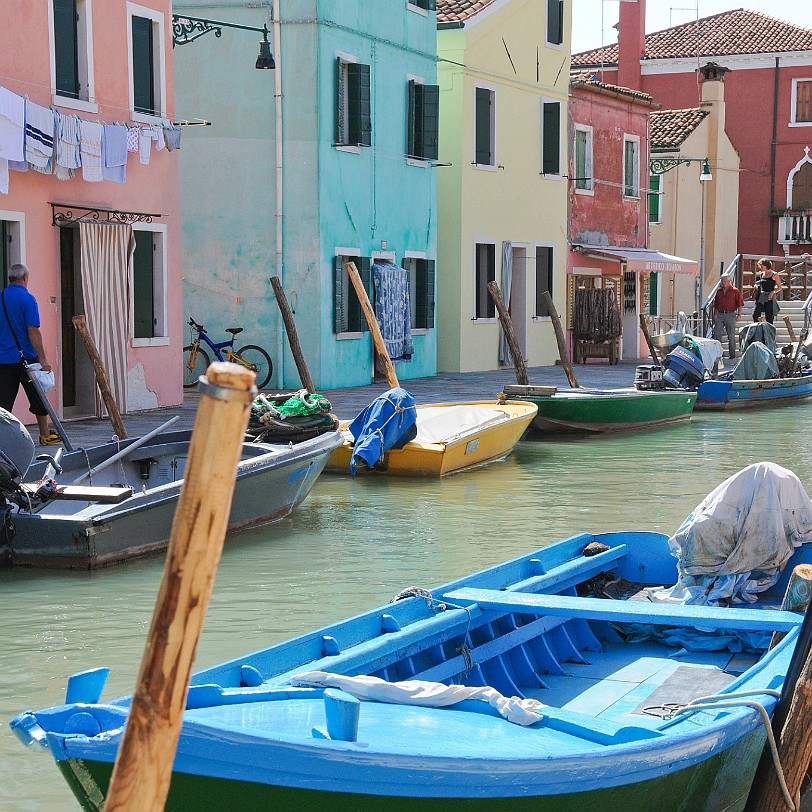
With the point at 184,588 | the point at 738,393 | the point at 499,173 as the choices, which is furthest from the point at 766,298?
the point at 184,588

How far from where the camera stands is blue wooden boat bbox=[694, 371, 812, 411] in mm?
21266

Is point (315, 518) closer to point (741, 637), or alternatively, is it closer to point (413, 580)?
point (413, 580)

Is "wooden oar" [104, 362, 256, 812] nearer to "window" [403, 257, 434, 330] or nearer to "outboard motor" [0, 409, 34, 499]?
"outboard motor" [0, 409, 34, 499]

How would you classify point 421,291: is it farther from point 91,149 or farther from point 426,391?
point 91,149

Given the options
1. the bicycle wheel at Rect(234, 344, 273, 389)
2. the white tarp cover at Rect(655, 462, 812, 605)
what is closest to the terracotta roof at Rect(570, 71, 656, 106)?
the bicycle wheel at Rect(234, 344, 273, 389)

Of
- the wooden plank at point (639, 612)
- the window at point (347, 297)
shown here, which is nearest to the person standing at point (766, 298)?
the window at point (347, 297)

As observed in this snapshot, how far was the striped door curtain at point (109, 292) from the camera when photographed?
16.6 m

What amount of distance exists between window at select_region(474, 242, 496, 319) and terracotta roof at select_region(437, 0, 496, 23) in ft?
13.5

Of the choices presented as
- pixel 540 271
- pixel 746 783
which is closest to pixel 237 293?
pixel 540 271

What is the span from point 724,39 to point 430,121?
2094cm

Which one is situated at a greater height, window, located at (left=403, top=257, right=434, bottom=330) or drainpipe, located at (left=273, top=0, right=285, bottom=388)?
drainpipe, located at (left=273, top=0, right=285, bottom=388)

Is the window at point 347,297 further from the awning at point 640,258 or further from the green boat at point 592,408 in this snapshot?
the awning at point 640,258

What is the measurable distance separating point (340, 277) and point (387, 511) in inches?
404

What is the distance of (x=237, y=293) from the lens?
21609 mm
